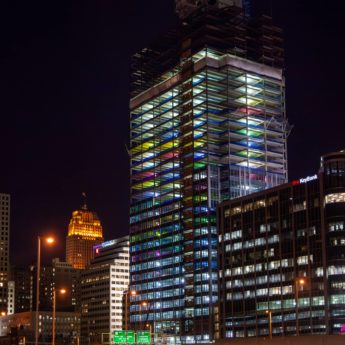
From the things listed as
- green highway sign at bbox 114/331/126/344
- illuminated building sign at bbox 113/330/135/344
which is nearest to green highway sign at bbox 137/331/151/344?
illuminated building sign at bbox 113/330/135/344

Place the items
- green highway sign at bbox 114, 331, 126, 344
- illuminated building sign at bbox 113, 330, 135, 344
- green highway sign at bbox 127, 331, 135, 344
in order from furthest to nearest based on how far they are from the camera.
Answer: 1. green highway sign at bbox 114, 331, 126, 344
2. illuminated building sign at bbox 113, 330, 135, 344
3. green highway sign at bbox 127, 331, 135, 344

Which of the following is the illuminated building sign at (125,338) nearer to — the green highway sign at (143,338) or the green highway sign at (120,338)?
the green highway sign at (120,338)

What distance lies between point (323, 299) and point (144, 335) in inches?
3039

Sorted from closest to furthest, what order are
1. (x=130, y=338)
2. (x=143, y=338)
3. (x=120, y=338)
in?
1. (x=143, y=338)
2. (x=130, y=338)
3. (x=120, y=338)

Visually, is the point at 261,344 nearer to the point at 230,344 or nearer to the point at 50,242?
the point at 230,344

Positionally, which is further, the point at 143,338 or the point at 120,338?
the point at 120,338

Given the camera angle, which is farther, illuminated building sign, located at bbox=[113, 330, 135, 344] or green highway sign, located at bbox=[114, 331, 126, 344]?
green highway sign, located at bbox=[114, 331, 126, 344]

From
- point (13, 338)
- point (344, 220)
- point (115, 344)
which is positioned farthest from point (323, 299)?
point (13, 338)

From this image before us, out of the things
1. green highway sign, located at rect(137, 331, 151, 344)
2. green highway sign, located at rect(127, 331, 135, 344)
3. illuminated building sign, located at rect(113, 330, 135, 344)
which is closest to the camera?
green highway sign, located at rect(137, 331, 151, 344)

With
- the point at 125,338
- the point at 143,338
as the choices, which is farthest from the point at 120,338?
the point at 143,338

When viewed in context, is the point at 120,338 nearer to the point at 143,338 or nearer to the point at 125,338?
the point at 125,338

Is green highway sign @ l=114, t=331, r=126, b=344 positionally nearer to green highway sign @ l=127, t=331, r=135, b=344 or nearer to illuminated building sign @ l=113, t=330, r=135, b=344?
illuminated building sign @ l=113, t=330, r=135, b=344

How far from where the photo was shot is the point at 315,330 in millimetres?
199500

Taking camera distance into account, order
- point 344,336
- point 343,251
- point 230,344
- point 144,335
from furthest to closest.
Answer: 1. point 343,251
2. point 144,335
3. point 230,344
4. point 344,336
